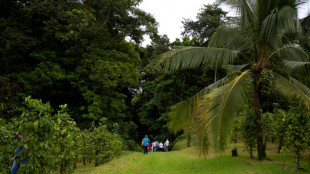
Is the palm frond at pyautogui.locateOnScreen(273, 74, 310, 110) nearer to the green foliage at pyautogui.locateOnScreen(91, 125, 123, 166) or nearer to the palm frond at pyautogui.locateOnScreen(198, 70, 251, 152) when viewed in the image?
the palm frond at pyautogui.locateOnScreen(198, 70, 251, 152)

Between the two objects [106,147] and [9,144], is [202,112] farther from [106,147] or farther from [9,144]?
[106,147]

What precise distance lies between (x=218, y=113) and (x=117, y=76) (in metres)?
12.0

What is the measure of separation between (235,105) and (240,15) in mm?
3333

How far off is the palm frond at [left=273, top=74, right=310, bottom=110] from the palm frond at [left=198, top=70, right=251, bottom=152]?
149 cm

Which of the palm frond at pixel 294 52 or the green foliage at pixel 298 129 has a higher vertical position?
the palm frond at pixel 294 52

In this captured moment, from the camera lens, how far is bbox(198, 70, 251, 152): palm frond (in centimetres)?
667

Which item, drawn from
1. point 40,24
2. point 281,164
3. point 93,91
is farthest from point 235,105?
point 40,24

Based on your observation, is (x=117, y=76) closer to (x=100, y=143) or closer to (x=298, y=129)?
(x=100, y=143)

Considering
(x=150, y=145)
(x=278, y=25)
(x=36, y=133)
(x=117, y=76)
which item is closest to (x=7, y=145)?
(x=36, y=133)

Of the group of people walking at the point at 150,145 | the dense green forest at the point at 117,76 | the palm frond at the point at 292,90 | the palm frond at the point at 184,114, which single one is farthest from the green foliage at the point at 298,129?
the group of people walking at the point at 150,145

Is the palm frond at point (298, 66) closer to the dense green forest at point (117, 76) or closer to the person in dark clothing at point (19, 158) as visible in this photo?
the dense green forest at point (117, 76)

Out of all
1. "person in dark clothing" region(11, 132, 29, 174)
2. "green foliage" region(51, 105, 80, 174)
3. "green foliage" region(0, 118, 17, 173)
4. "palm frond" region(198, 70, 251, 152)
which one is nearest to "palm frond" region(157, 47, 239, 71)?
"palm frond" region(198, 70, 251, 152)

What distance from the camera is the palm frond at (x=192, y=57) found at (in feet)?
26.7

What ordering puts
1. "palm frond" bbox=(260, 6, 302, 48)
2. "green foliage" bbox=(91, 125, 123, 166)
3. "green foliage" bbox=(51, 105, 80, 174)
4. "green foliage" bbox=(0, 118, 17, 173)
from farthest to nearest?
"green foliage" bbox=(91, 125, 123, 166)
"palm frond" bbox=(260, 6, 302, 48)
"green foliage" bbox=(0, 118, 17, 173)
"green foliage" bbox=(51, 105, 80, 174)
